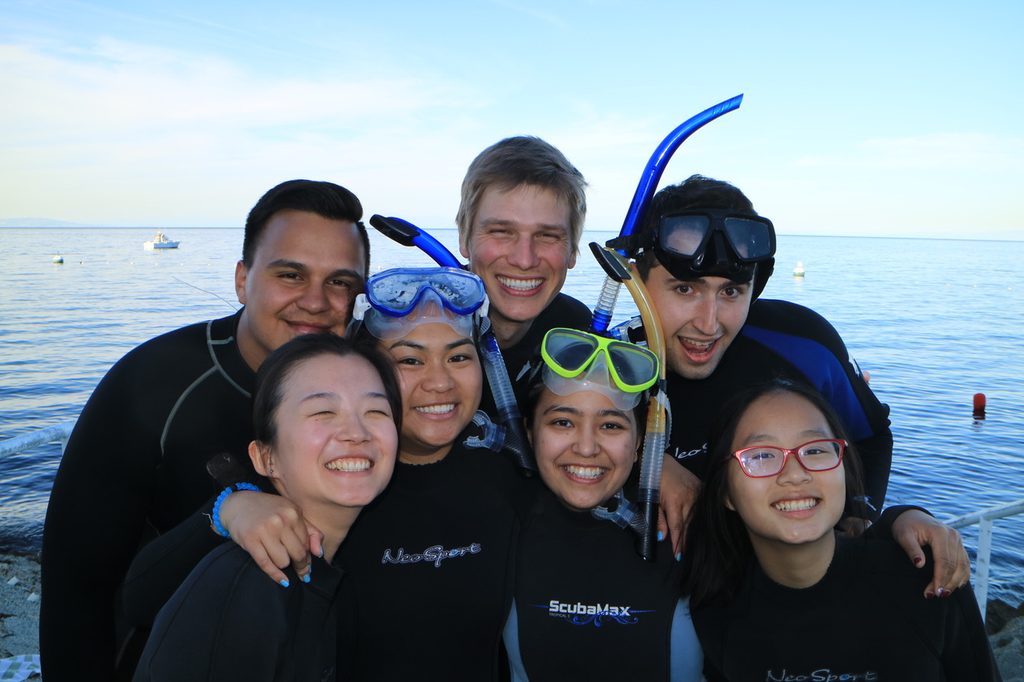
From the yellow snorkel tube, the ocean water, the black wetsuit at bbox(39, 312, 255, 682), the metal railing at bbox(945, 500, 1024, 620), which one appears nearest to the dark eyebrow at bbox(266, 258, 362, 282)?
the black wetsuit at bbox(39, 312, 255, 682)

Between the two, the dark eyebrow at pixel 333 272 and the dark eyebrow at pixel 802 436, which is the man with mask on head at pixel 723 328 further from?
the dark eyebrow at pixel 333 272

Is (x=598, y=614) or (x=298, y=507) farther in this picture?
(x=598, y=614)

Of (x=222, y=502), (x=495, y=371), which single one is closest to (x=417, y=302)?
(x=495, y=371)

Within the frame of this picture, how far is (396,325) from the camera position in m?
2.53

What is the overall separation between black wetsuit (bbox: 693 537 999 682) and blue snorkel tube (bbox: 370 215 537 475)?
2.83 ft

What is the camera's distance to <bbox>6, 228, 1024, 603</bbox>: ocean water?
10.9 m

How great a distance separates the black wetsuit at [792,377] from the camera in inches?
123

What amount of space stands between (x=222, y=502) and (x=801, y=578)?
1.94m

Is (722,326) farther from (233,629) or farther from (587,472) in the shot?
(233,629)

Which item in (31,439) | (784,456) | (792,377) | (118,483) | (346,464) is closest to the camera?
(346,464)

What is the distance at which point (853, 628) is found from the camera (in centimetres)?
235

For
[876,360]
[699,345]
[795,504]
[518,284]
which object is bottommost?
[876,360]

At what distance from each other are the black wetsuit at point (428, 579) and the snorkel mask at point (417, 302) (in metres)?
0.53

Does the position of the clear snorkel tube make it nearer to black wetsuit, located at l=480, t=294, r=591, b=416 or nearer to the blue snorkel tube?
the blue snorkel tube
